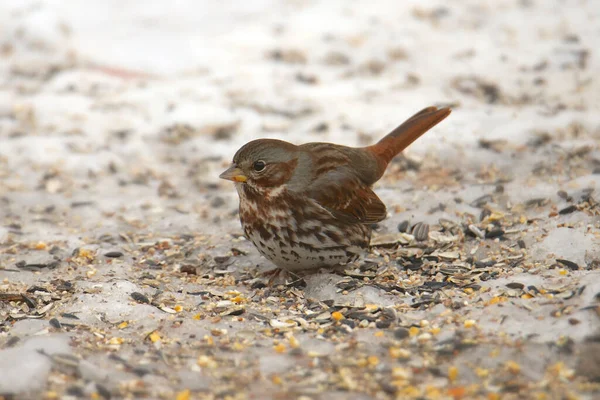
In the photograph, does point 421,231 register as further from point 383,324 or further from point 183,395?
point 183,395

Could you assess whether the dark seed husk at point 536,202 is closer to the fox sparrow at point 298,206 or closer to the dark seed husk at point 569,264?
the dark seed husk at point 569,264

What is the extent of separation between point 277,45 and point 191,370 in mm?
5504

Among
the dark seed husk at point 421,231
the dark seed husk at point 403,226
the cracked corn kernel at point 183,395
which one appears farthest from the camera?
the dark seed husk at point 403,226

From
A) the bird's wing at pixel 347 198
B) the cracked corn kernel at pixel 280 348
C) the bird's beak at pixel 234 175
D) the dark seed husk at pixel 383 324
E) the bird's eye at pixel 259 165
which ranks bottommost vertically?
the cracked corn kernel at pixel 280 348

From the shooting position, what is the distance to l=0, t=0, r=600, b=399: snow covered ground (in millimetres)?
3471

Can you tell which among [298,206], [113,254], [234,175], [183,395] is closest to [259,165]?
[234,175]

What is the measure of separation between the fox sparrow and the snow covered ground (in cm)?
19

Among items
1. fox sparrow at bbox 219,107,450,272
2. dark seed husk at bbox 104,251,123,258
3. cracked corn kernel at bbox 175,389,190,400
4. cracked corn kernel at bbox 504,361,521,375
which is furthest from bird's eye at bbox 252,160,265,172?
cracked corn kernel at bbox 504,361,521,375

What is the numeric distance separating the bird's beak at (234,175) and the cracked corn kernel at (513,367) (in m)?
1.89

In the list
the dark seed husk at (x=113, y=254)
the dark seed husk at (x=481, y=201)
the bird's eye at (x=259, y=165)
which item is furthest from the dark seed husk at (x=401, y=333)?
the dark seed husk at (x=113, y=254)

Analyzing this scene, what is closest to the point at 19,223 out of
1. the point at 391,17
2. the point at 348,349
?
the point at 348,349

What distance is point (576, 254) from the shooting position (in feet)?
14.6

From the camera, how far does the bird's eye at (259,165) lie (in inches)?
181

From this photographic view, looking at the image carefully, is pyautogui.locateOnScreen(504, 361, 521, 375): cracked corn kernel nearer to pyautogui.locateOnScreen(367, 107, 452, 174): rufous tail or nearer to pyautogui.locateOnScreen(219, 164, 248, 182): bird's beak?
pyautogui.locateOnScreen(219, 164, 248, 182): bird's beak
